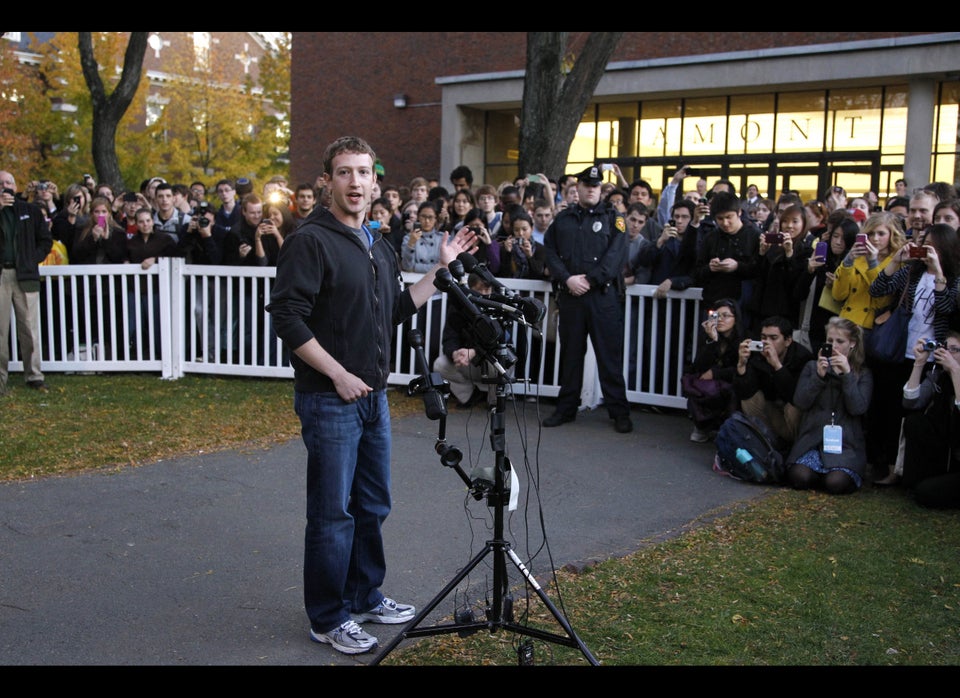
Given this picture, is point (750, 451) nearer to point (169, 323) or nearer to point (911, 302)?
point (911, 302)

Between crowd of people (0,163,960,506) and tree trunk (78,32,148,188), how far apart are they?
8678 millimetres

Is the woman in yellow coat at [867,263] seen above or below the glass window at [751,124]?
below

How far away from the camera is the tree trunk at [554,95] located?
13641 mm

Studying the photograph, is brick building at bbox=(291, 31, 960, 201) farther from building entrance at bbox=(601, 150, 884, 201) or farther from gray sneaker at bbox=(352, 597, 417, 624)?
gray sneaker at bbox=(352, 597, 417, 624)

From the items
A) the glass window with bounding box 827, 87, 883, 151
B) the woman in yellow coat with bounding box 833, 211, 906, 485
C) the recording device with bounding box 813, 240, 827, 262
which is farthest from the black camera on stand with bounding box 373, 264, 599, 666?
the glass window with bounding box 827, 87, 883, 151

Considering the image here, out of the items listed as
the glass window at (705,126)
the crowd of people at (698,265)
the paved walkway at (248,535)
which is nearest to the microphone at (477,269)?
the crowd of people at (698,265)

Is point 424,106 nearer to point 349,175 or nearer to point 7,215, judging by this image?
point 7,215

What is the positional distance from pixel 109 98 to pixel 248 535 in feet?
57.2

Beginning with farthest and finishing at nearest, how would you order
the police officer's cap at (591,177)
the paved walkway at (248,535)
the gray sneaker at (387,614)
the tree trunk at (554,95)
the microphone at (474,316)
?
the tree trunk at (554,95) < the police officer's cap at (591,177) < the gray sneaker at (387,614) < the paved walkway at (248,535) < the microphone at (474,316)

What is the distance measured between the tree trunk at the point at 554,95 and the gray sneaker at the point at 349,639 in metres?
10.1

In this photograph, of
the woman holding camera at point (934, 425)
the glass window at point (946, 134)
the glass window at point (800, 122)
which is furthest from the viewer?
the glass window at point (800, 122)

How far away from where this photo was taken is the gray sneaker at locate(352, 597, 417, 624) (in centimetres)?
458

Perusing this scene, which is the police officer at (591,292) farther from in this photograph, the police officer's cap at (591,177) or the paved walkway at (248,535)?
the paved walkway at (248,535)

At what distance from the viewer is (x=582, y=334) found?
9.00 meters
